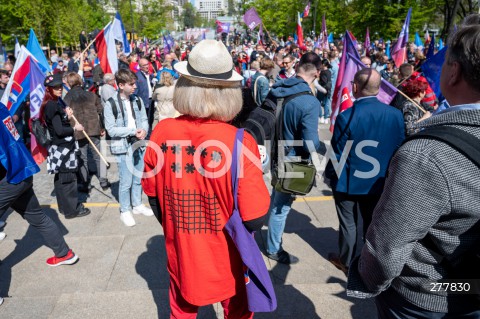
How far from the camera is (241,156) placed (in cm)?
187

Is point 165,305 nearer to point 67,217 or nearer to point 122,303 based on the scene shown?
point 122,303

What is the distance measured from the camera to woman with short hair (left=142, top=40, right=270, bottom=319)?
1.89m

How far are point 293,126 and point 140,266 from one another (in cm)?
209

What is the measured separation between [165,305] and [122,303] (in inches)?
13.1

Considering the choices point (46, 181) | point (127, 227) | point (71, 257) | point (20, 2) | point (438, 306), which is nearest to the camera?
point (438, 306)

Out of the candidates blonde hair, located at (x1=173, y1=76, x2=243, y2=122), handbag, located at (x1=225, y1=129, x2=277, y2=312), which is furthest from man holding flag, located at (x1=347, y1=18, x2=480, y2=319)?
blonde hair, located at (x1=173, y1=76, x2=243, y2=122)

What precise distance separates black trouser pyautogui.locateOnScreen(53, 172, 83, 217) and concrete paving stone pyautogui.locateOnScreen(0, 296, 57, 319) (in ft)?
6.96

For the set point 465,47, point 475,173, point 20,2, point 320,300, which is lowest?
point 320,300

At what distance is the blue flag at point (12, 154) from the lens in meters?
3.15

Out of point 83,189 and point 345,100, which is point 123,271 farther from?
point 345,100

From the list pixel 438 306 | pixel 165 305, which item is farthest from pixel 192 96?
pixel 165 305

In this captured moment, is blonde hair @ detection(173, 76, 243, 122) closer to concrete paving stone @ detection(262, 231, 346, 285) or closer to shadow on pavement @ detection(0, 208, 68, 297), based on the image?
concrete paving stone @ detection(262, 231, 346, 285)

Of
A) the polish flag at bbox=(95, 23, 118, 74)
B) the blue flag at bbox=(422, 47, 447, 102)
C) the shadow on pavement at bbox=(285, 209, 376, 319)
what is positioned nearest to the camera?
the shadow on pavement at bbox=(285, 209, 376, 319)

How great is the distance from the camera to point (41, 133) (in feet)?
15.6
